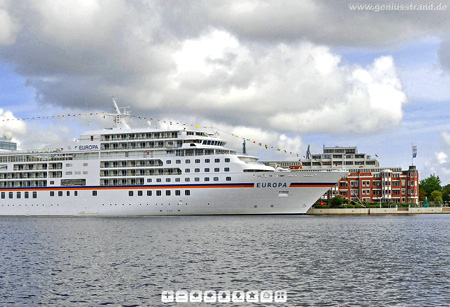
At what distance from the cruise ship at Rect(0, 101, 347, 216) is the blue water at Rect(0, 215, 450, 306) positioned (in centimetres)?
2271

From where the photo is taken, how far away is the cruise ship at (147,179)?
80.7m

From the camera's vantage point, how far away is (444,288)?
2773cm

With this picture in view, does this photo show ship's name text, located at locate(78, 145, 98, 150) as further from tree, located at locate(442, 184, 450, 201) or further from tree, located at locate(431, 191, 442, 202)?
tree, located at locate(442, 184, 450, 201)

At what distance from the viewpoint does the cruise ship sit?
80.7 metres

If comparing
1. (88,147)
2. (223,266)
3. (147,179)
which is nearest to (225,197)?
(147,179)

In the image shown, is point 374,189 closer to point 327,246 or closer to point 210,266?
point 327,246

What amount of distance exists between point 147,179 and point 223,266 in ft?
171

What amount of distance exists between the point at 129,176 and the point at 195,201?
40.8 feet

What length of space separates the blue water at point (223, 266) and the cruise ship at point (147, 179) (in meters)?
22.7

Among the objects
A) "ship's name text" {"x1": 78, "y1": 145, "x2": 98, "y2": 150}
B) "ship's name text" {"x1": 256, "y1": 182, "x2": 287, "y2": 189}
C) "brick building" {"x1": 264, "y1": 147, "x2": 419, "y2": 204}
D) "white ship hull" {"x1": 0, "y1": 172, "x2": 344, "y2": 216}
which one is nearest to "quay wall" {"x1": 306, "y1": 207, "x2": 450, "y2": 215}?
"brick building" {"x1": 264, "y1": 147, "x2": 419, "y2": 204}

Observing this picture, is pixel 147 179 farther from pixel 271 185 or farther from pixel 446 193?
pixel 446 193

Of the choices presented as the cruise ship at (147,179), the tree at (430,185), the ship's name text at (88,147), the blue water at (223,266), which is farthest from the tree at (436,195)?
the ship's name text at (88,147)

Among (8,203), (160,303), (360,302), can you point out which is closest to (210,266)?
(160,303)

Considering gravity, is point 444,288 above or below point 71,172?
below
